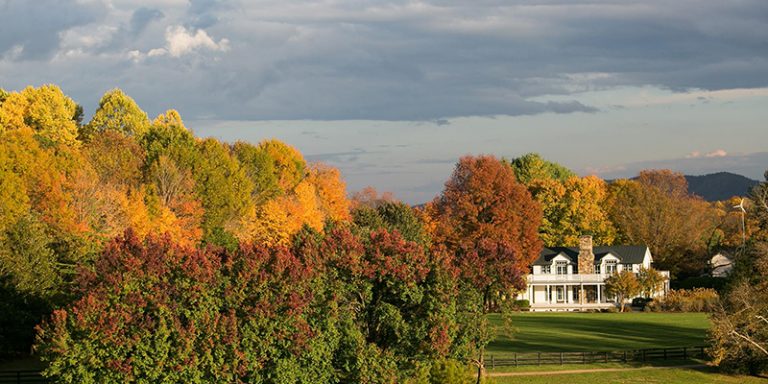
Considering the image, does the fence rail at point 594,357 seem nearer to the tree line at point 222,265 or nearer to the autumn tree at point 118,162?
the tree line at point 222,265

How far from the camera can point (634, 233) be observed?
10744 cm

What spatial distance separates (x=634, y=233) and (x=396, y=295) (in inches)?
2908

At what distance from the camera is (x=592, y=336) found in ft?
209

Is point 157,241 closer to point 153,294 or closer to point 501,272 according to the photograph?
point 153,294

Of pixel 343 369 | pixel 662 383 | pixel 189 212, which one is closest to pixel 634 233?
pixel 189 212

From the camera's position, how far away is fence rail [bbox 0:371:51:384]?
137ft

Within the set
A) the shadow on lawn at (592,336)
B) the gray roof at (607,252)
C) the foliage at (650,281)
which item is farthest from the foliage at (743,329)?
the gray roof at (607,252)

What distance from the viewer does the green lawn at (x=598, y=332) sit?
58031mm

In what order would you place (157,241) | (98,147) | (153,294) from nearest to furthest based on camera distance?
Answer: (153,294)
(157,241)
(98,147)

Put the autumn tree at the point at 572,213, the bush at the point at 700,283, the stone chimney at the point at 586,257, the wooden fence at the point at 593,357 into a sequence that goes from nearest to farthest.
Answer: the wooden fence at the point at 593,357 < the bush at the point at 700,283 < the stone chimney at the point at 586,257 < the autumn tree at the point at 572,213

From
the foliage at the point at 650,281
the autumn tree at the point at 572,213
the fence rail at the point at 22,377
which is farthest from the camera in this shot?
the autumn tree at the point at 572,213

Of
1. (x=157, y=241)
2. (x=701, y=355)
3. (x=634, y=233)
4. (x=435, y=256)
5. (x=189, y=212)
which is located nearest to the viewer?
(x=157, y=241)

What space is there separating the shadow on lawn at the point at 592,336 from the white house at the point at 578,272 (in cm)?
1926

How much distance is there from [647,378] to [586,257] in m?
49.8
